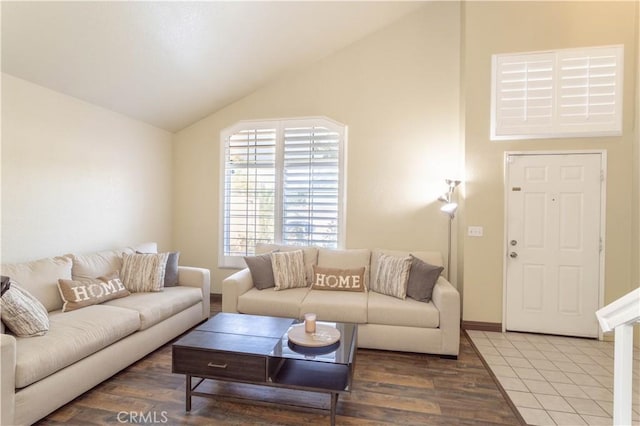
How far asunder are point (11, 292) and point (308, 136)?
10.6 feet

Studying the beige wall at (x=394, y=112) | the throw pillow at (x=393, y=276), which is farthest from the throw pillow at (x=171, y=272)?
the throw pillow at (x=393, y=276)

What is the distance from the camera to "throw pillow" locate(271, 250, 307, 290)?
3365 millimetres

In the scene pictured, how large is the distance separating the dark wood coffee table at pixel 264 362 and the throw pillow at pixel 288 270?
3.65ft

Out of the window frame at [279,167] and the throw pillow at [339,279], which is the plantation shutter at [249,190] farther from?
the throw pillow at [339,279]

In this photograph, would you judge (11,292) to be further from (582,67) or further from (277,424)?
(582,67)

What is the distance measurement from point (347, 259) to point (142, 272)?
2.24 metres

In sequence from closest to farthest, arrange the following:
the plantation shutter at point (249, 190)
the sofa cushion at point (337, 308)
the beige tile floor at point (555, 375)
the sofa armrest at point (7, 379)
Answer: the sofa armrest at point (7, 379) < the beige tile floor at point (555, 375) < the sofa cushion at point (337, 308) < the plantation shutter at point (249, 190)

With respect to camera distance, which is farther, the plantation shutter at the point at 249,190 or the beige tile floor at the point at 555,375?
the plantation shutter at the point at 249,190

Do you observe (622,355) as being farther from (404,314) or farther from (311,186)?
(311,186)

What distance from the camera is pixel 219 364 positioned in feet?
6.54

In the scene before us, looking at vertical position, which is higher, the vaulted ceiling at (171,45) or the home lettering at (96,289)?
the vaulted ceiling at (171,45)

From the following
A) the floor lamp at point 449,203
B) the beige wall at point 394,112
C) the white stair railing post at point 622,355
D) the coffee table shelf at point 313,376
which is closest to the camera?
the white stair railing post at point 622,355

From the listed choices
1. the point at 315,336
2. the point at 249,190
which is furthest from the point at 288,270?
the point at 249,190

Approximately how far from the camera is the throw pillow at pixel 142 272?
312 cm
